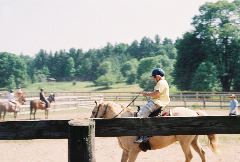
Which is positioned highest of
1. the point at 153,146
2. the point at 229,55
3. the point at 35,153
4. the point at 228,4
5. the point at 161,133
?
the point at 228,4

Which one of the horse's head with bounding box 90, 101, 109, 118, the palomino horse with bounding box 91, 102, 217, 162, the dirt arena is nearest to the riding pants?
the palomino horse with bounding box 91, 102, 217, 162

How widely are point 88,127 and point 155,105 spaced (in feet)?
15.1

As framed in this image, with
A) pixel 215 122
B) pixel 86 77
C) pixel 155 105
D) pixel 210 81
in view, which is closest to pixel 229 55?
pixel 210 81

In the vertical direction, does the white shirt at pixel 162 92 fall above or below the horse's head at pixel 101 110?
above

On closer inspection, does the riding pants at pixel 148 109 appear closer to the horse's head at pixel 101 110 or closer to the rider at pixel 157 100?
the rider at pixel 157 100

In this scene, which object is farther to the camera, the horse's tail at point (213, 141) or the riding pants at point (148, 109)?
the horse's tail at point (213, 141)

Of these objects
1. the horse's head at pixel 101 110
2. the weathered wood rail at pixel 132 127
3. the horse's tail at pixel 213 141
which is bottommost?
the horse's tail at pixel 213 141

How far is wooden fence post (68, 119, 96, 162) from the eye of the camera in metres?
3.20

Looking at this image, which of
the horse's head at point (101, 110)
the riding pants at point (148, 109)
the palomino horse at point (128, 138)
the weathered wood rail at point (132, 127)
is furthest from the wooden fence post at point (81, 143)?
the horse's head at point (101, 110)

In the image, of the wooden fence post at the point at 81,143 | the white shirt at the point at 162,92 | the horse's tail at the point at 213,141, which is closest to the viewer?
the wooden fence post at the point at 81,143

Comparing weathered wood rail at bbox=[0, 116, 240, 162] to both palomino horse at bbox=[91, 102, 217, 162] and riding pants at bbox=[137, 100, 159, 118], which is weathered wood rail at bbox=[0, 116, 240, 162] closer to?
riding pants at bbox=[137, 100, 159, 118]

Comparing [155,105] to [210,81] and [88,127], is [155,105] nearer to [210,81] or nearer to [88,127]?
[88,127]

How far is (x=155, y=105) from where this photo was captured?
7.73 m

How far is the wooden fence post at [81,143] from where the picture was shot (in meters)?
3.20
